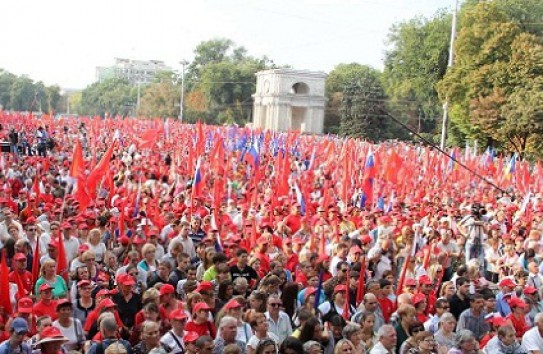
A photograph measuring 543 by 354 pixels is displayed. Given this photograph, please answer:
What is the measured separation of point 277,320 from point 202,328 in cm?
74

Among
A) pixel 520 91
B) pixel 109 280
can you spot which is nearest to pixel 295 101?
pixel 520 91

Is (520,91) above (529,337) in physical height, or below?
above

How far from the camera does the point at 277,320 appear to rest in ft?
24.3

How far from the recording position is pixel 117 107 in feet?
371

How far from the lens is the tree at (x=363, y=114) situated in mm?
65500

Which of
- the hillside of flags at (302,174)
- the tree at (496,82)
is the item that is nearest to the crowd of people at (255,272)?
the hillside of flags at (302,174)

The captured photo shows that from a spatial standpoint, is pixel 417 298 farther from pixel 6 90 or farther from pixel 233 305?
pixel 6 90

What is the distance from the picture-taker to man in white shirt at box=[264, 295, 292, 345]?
7.34 m

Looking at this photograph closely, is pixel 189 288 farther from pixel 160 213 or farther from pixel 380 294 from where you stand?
pixel 160 213

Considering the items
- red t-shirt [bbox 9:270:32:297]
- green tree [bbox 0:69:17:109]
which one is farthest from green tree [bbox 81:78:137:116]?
red t-shirt [bbox 9:270:32:297]

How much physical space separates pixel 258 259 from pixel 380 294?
1784 millimetres

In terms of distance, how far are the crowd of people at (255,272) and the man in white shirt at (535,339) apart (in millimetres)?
17

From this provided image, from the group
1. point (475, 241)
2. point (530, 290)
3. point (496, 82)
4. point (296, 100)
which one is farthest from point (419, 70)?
point (530, 290)

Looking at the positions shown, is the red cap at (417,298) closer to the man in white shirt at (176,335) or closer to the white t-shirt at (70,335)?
the man in white shirt at (176,335)
